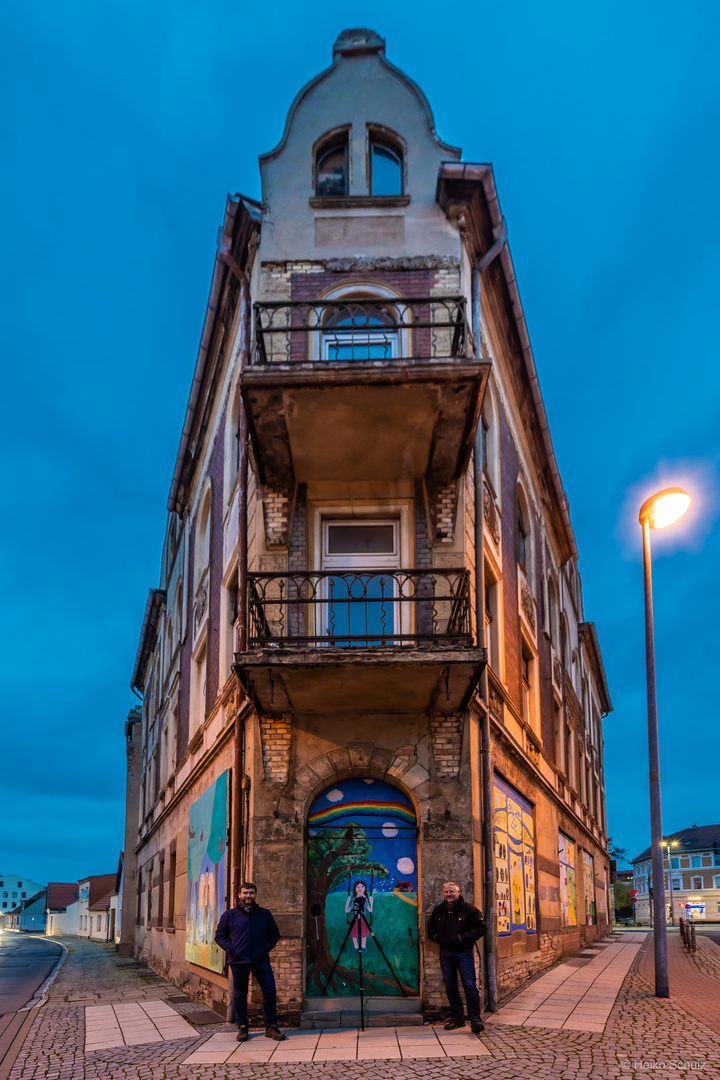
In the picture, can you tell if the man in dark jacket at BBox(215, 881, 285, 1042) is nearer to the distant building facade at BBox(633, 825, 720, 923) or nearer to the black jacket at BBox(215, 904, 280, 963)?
the black jacket at BBox(215, 904, 280, 963)

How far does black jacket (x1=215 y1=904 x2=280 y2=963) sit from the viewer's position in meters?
10.7

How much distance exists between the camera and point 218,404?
1939cm

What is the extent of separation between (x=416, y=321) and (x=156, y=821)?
61.5 ft

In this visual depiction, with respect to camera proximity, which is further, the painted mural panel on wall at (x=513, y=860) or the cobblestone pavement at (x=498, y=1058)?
the painted mural panel on wall at (x=513, y=860)

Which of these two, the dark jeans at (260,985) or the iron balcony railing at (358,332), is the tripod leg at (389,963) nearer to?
the dark jeans at (260,985)

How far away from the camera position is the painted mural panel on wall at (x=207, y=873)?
1423 centimetres

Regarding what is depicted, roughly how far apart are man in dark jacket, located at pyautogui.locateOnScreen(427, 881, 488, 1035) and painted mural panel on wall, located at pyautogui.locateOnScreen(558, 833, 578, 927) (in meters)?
12.9

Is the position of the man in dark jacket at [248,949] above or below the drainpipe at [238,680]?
below

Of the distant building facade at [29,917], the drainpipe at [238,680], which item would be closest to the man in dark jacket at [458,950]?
the drainpipe at [238,680]

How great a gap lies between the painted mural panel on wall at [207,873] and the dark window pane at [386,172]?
911 centimetres

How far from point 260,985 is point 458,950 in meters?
2.21

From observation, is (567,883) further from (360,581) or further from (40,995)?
(360,581)

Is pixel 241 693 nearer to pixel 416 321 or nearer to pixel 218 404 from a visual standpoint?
pixel 416 321

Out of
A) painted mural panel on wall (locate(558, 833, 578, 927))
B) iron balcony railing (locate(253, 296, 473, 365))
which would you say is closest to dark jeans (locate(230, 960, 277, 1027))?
iron balcony railing (locate(253, 296, 473, 365))
